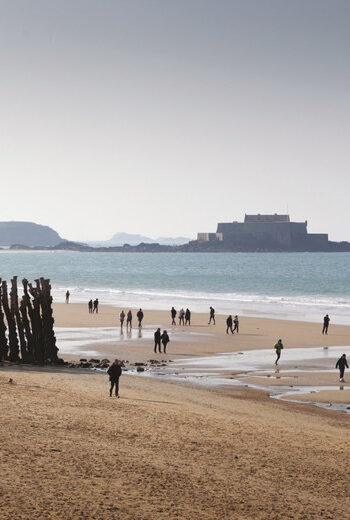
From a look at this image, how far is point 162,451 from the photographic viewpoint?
13.8m

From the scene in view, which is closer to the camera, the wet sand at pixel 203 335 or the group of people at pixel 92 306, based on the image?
the wet sand at pixel 203 335

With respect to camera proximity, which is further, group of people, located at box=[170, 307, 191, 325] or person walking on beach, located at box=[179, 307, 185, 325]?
person walking on beach, located at box=[179, 307, 185, 325]

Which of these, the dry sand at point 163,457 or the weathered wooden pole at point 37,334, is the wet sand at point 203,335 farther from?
the dry sand at point 163,457

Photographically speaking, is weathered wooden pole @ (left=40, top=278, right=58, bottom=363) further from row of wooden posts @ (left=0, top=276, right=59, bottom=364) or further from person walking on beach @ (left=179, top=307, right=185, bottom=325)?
person walking on beach @ (left=179, top=307, right=185, bottom=325)

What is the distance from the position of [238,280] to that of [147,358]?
85.5 m

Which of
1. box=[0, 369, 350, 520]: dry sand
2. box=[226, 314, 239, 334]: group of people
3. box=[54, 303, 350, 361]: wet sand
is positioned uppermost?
box=[226, 314, 239, 334]: group of people

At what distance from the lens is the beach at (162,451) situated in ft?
35.8

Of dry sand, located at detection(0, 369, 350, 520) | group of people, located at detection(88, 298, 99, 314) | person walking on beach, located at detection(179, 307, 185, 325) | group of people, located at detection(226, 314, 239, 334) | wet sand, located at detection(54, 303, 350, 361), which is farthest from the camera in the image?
group of people, located at detection(88, 298, 99, 314)

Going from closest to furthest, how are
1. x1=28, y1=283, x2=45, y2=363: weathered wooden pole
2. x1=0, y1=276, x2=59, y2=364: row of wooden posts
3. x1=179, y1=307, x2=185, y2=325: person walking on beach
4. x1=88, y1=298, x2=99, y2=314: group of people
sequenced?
x1=0, y1=276, x2=59, y2=364: row of wooden posts, x1=28, y1=283, x2=45, y2=363: weathered wooden pole, x1=179, y1=307, x2=185, y2=325: person walking on beach, x1=88, y1=298, x2=99, y2=314: group of people

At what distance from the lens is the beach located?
35.8 feet

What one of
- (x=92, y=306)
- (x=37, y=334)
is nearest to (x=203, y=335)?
(x=37, y=334)

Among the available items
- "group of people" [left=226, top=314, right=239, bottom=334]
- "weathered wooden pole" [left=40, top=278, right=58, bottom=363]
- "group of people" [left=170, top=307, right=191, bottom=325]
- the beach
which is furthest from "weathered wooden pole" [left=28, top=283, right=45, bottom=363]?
"group of people" [left=170, top=307, right=191, bottom=325]

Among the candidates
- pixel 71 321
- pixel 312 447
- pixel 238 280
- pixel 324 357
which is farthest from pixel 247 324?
pixel 238 280

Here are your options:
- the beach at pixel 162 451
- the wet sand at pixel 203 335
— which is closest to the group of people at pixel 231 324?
the wet sand at pixel 203 335
